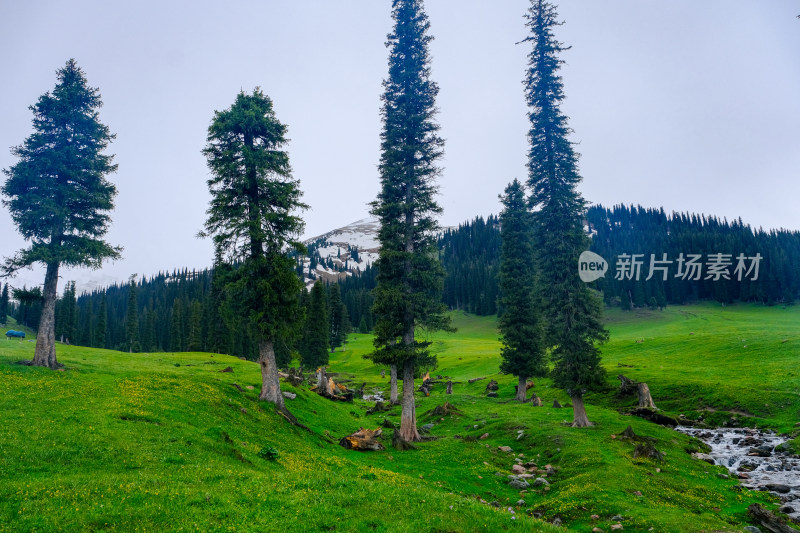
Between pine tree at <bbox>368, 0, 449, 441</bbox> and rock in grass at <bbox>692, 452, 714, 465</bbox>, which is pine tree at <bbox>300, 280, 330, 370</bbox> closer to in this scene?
pine tree at <bbox>368, 0, 449, 441</bbox>

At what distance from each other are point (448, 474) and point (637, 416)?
75.0 ft

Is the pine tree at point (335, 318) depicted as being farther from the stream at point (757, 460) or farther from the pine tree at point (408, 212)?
the stream at point (757, 460)

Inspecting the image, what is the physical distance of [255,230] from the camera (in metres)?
27.6

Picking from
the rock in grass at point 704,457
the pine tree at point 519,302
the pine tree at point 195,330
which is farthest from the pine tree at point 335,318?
the rock in grass at point 704,457

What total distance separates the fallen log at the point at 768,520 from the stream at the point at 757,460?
2.36m

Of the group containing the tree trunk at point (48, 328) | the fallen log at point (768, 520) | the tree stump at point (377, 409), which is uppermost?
the tree trunk at point (48, 328)

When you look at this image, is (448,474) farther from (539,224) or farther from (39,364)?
(39,364)

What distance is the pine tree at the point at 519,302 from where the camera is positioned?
45.5 metres

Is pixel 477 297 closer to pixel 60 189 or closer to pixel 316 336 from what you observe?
pixel 316 336

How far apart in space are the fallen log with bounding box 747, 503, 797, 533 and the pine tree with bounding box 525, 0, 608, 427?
51.3ft

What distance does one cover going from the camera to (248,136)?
29.8m

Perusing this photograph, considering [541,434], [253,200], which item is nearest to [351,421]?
[541,434]

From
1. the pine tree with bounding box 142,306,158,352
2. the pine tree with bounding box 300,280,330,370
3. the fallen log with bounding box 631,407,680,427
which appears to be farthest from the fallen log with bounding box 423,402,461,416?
the pine tree with bounding box 142,306,158,352

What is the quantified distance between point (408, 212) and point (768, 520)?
2357 centimetres
